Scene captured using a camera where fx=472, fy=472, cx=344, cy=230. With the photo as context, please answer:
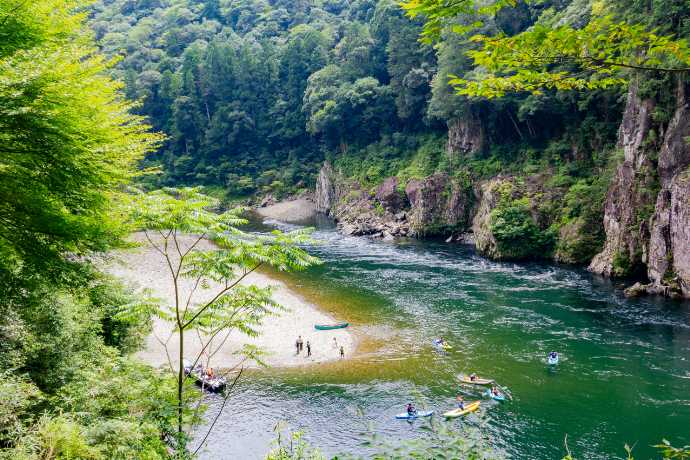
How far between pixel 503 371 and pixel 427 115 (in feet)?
155

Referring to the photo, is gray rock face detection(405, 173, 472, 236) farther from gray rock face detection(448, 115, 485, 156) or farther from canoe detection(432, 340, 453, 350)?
canoe detection(432, 340, 453, 350)

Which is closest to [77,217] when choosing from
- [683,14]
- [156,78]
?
[683,14]

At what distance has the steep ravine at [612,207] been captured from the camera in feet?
105

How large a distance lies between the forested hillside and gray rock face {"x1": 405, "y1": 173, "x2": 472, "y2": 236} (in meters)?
0.17

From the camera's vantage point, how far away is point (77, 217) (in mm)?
7461

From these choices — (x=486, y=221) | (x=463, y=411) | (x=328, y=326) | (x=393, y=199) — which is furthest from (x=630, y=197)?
(x=393, y=199)

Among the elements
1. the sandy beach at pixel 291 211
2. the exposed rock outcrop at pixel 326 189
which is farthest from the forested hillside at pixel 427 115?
the sandy beach at pixel 291 211

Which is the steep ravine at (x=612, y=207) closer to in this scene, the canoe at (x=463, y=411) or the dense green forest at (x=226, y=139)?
the dense green forest at (x=226, y=139)

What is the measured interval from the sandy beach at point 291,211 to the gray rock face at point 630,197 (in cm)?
4675

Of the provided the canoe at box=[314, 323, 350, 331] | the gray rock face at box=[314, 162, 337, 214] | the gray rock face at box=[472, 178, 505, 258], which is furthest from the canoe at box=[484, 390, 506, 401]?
the gray rock face at box=[314, 162, 337, 214]

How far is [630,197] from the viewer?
36562mm

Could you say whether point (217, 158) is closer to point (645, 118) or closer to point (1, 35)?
point (645, 118)

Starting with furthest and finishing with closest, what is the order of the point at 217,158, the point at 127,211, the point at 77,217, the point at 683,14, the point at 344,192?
the point at 217,158
the point at 344,192
the point at 683,14
the point at 127,211
the point at 77,217

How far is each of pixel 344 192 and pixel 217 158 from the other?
32131 mm
